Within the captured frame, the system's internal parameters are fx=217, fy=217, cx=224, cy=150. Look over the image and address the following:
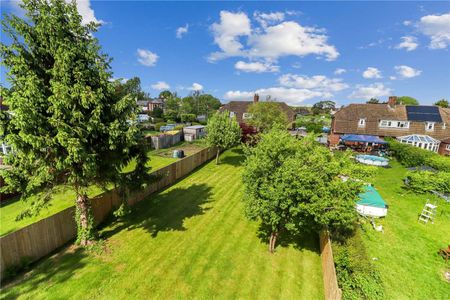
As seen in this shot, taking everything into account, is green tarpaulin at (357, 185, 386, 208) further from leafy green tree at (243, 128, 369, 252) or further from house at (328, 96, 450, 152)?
house at (328, 96, 450, 152)

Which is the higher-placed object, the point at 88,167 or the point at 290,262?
the point at 88,167

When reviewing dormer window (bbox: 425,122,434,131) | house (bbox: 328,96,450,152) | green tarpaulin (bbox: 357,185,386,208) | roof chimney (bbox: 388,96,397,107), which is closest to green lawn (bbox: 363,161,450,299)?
green tarpaulin (bbox: 357,185,386,208)

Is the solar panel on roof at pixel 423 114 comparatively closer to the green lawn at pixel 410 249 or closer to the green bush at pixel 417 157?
the green bush at pixel 417 157

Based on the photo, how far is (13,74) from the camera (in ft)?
26.2

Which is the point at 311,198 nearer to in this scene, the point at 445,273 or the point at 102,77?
the point at 445,273

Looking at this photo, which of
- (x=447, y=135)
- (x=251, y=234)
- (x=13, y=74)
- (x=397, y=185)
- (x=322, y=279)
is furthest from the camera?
(x=447, y=135)

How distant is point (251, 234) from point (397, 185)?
16841 mm

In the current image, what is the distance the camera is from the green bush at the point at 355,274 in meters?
8.10

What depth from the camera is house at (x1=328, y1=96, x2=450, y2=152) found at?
33.7 metres

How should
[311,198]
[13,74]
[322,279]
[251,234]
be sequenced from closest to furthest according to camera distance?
[13,74] → [311,198] → [322,279] → [251,234]

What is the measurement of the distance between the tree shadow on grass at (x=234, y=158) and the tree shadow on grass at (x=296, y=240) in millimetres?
14606

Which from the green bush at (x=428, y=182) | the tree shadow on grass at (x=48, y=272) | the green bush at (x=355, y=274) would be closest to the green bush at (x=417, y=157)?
the green bush at (x=428, y=182)


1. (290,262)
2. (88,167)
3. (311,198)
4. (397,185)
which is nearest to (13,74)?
(88,167)

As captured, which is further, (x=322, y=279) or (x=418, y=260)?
(x=418, y=260)
